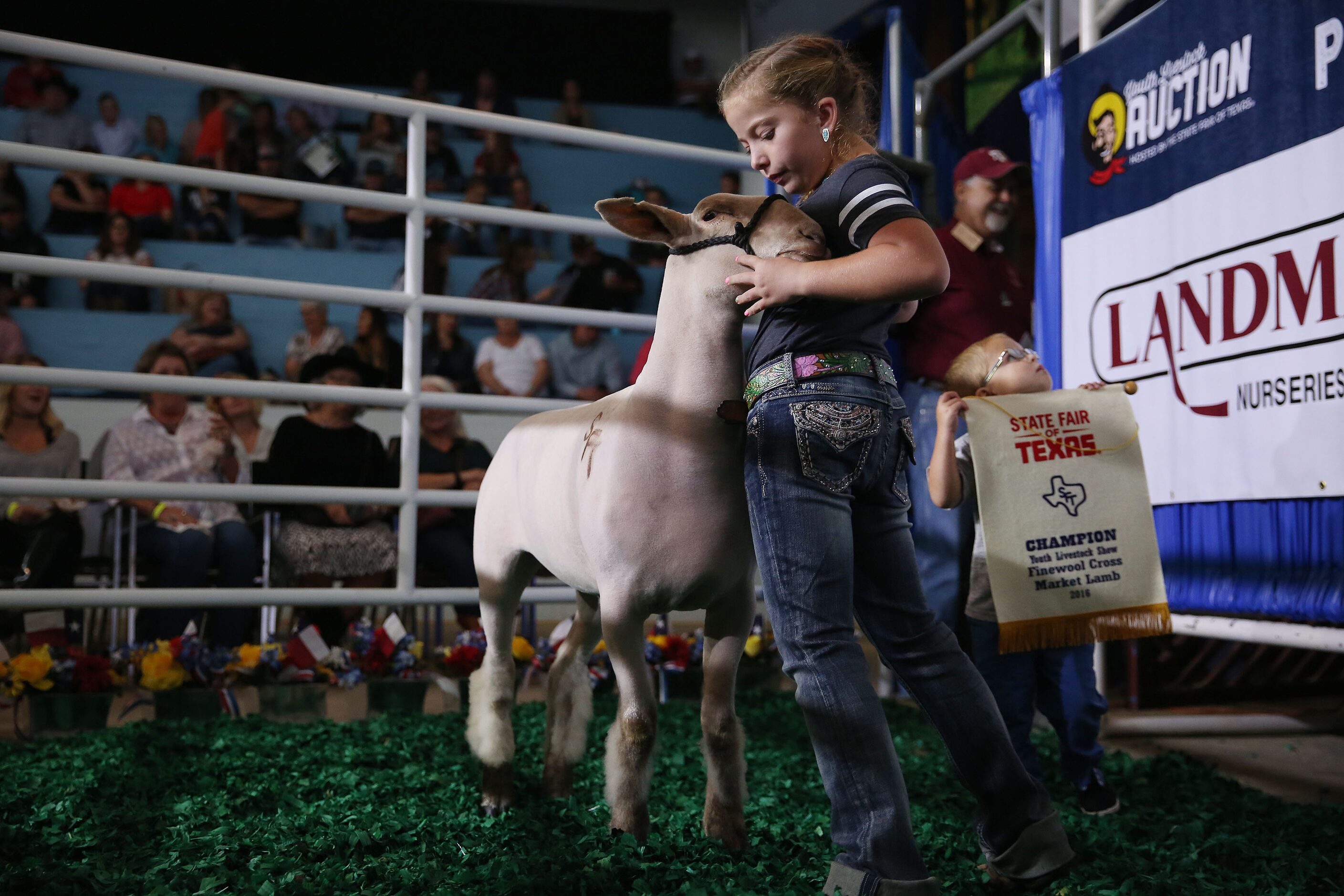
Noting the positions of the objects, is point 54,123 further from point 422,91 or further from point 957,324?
point 957,324

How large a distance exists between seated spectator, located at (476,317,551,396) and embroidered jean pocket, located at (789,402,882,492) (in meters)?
3.76

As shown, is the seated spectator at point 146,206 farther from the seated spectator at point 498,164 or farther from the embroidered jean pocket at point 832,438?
the embroidered jean pocket at point 832,438

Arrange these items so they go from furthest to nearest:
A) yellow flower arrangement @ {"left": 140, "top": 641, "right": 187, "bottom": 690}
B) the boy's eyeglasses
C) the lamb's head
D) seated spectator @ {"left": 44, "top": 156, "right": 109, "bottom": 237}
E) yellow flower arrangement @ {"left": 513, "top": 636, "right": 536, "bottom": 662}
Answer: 1. seated spectator @ {"left": 44, "top": 156, "right": 109, "bottom": 237}
2. yellow flower arrangement @ {"left": 513, "top": 636, "right": 536, "bottom": 662}
3. yellow flower arrangement @ {"left": 140, "top": 641, "right": 187, "bottom": 690}
4. the boy's eyeglasses
5. the lamb's head

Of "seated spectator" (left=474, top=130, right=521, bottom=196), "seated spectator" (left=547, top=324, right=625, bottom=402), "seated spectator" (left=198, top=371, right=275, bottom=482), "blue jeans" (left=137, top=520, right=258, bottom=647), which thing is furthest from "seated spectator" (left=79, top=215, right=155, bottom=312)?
"blue jeans" (left=137, top=520, right=258, bottom=647)

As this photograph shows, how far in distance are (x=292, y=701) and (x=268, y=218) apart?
16.1 ft

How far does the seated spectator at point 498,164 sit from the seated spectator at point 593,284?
1.34 metres

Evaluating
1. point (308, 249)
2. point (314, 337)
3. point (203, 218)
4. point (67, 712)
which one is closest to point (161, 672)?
point (67, 712)

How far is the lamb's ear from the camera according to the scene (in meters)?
1.42

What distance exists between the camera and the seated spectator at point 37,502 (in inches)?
124

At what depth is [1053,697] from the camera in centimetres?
191

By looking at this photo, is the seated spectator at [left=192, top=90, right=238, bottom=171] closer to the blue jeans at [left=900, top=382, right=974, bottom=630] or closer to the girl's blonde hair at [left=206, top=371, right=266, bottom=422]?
the girl's blonde hair at [left=206, top=371, right=266, bottom=422]

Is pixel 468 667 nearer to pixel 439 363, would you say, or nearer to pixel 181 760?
pixel 181 760

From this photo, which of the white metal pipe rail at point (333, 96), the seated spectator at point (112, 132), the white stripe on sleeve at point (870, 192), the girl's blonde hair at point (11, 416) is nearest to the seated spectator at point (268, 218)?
the seated spectator at point (112, 132)

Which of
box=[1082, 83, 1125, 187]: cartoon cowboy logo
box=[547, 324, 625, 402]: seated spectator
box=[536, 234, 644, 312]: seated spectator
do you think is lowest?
box=[547, 324, 625, 402]: seated spectator
